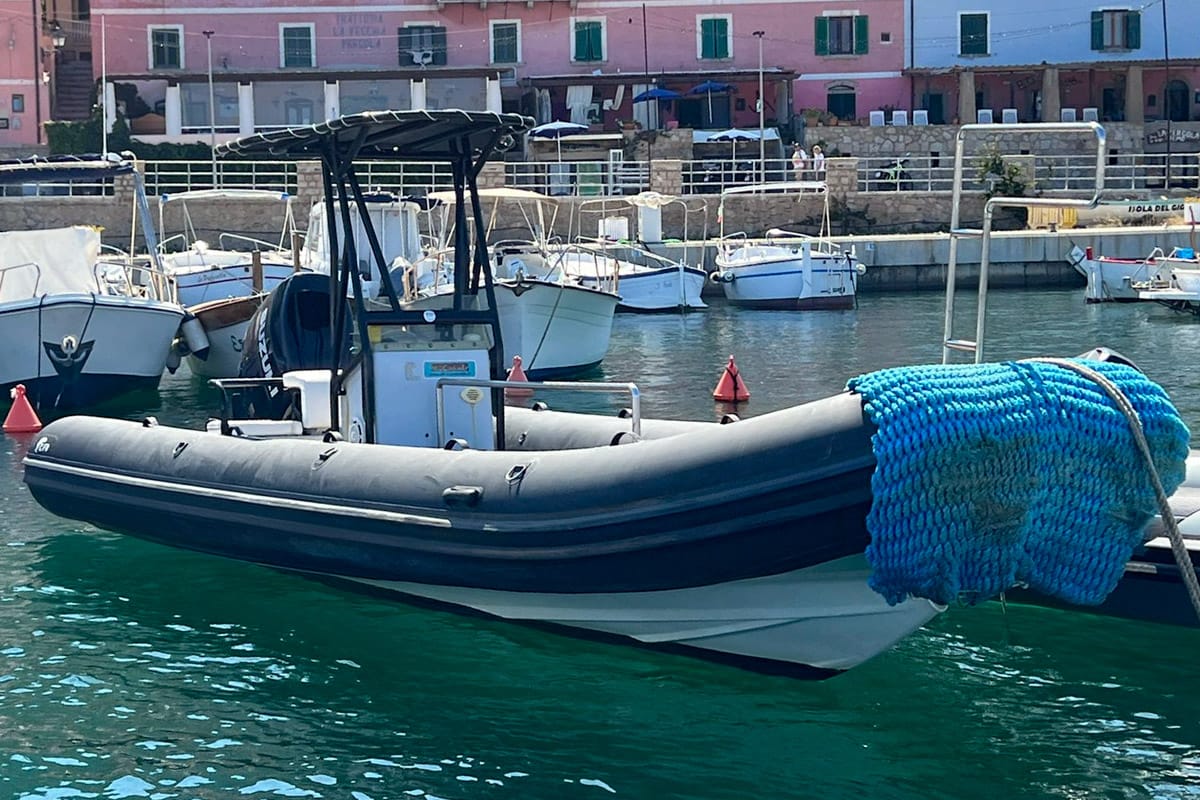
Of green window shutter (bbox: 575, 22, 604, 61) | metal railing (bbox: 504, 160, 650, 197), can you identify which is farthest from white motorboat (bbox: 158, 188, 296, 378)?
green window shutter (bbox: 575, 22, 604, 61)

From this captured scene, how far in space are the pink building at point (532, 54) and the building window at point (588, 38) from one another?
0.04 meters

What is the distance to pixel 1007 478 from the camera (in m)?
6.40

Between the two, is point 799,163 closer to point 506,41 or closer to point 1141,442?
point 506,41

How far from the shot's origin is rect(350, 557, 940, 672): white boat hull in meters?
7.16

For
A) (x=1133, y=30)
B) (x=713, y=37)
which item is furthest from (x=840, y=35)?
(x=1133, y=30)

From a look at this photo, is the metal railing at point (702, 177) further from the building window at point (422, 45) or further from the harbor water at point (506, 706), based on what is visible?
the harbor water at point (506, 706)

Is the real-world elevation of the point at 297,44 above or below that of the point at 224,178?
above

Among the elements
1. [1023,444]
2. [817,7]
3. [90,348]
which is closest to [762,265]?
[90,348]

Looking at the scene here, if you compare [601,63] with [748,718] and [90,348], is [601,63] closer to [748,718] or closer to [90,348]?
[90,348]

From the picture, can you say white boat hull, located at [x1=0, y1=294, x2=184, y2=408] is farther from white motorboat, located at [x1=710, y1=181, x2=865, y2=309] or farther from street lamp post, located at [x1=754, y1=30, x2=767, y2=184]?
street lamp post, located at [x1=754, y1=30, x2=767, y2=184]

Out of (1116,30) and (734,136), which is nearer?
(734,136)

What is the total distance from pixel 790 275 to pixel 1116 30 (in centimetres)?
2264

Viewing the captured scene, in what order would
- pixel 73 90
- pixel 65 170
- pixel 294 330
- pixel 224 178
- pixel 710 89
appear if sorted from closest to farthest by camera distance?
pixel 294 330 → pixel 65 170 → pixel 224 178 → pixel 710 89 → pixel 73 90

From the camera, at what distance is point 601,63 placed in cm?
4928
